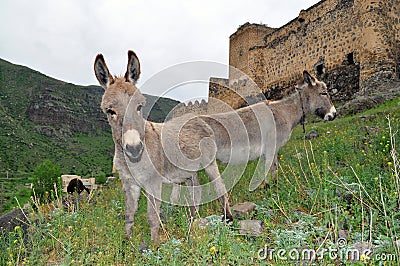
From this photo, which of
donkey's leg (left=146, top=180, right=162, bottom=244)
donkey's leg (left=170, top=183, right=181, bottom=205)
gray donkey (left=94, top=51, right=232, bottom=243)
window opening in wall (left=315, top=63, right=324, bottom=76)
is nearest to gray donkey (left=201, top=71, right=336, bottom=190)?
gray donkey (left=94, top=51, right=232, bottom=243)

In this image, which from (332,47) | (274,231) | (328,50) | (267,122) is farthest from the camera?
(328,50)

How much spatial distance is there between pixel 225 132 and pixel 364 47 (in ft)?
49.7

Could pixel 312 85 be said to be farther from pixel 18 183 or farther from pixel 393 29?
pixel 18 183

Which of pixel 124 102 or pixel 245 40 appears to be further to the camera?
pixel 245 40

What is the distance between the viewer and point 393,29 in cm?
1711

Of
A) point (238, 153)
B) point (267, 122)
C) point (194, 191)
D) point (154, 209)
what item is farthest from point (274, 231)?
point (267, 122)

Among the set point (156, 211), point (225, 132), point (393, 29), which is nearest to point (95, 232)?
point (156, 211)

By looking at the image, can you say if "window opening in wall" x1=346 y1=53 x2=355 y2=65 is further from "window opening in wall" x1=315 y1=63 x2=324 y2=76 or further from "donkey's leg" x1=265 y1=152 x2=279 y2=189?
"donkey's leg" x1=265 y1=152 x2=279 y2=189

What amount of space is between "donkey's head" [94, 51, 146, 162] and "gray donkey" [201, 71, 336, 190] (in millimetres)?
1595

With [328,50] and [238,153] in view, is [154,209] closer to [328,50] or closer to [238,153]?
[238,153]

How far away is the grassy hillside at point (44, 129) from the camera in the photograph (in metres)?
52.8

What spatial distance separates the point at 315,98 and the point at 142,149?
5.34m

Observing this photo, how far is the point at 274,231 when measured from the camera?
10.1 ft

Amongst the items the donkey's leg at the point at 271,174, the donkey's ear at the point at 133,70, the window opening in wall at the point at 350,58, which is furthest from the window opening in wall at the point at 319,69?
the donkey's ear at the point at 133,70
